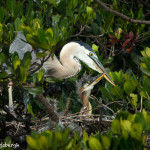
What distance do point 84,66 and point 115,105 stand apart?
0.90m

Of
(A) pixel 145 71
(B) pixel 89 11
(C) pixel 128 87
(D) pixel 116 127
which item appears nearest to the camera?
(D) pixel 116 127

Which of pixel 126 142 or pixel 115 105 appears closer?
pixel 126 142

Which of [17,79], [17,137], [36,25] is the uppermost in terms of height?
[36,25]

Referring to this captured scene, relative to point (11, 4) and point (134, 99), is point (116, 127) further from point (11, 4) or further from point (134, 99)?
point (11, 4)

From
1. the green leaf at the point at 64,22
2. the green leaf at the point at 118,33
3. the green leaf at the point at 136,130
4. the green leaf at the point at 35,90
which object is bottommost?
the green leaf at the point at 136,130

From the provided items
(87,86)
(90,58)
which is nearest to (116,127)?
(87,86)

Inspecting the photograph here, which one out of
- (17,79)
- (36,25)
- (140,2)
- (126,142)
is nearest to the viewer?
(126,142)

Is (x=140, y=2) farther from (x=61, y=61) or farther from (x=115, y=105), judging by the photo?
(x=115, y=105)

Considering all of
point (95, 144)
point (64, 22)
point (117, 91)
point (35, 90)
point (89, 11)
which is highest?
point (89, 11)

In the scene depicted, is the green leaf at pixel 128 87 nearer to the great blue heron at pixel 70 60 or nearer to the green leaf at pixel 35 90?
the great blue heron at pixel 70 60

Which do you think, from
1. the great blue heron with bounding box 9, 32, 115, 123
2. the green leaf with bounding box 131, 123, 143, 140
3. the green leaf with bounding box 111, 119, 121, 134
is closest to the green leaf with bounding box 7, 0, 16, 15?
the great blue heron with bounding box 9, 32, 115, 123

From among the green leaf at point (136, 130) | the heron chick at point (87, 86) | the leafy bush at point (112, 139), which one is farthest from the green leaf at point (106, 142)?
the heron chick at point (87, 86)

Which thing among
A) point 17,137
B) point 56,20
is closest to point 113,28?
point 56,20

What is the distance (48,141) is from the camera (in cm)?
191
